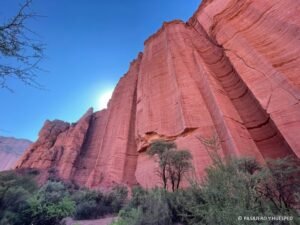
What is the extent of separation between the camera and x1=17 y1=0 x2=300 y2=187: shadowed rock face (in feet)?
33.9

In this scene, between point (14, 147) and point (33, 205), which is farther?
point (14, 147)

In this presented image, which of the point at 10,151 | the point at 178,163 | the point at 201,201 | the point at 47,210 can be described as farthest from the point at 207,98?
the point at 10,151

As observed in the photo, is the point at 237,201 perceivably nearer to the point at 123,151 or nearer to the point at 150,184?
the point at 150,184

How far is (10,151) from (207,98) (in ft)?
232

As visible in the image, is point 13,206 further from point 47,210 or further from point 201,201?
point 201,201

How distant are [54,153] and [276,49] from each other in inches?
984

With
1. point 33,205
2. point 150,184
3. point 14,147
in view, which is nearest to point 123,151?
point 150,184

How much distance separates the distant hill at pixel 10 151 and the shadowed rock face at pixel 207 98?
1651 inches

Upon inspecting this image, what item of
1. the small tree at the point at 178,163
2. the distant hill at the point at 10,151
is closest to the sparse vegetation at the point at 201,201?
the small tree at the point at 178,163

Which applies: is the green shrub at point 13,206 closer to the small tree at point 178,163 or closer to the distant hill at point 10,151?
the small tree at point 178,163

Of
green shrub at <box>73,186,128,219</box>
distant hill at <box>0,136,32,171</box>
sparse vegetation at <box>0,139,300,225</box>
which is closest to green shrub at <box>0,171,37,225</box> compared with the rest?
sparse vegetation at <box>0,139,300,225</box>

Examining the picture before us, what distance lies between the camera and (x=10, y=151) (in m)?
61.5

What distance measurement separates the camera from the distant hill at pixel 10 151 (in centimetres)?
5620

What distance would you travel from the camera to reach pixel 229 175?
2.69m
